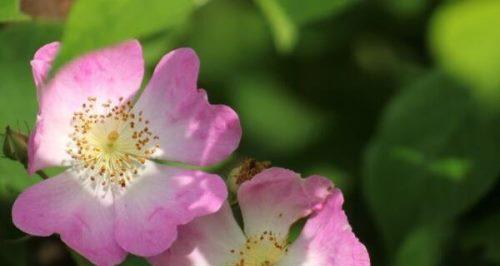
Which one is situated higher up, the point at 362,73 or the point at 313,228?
the point at 313,228

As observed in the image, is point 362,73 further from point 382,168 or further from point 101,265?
point 101,265

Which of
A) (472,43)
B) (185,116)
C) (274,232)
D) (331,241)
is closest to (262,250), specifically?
(274,232)

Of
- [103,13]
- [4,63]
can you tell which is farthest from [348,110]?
[103,13]

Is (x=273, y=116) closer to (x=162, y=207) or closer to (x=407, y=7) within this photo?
(x=407, y=7)

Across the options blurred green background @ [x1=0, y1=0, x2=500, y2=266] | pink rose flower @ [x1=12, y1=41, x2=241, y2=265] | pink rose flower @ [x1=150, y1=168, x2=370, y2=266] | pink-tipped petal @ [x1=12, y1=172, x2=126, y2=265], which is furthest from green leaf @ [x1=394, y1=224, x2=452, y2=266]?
pink-tipped petal @ [x1=12, y1=172, x2=126, y2=265]

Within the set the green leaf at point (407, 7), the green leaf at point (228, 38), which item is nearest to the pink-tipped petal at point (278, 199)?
the green leaf at point (228, 38)

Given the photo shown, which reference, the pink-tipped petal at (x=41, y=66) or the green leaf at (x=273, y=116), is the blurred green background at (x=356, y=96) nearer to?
the green leaf at (x=273, y=116)

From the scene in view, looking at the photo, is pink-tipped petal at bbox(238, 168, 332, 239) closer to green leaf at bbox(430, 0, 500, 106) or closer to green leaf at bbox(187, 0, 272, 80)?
green leaf at bbox(430, 0, 500, 106)

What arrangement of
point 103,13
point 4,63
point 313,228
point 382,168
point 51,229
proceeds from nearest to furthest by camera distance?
point 103,13 < point 51,229 < point 313,228 < point 4,63 < point 382,168
